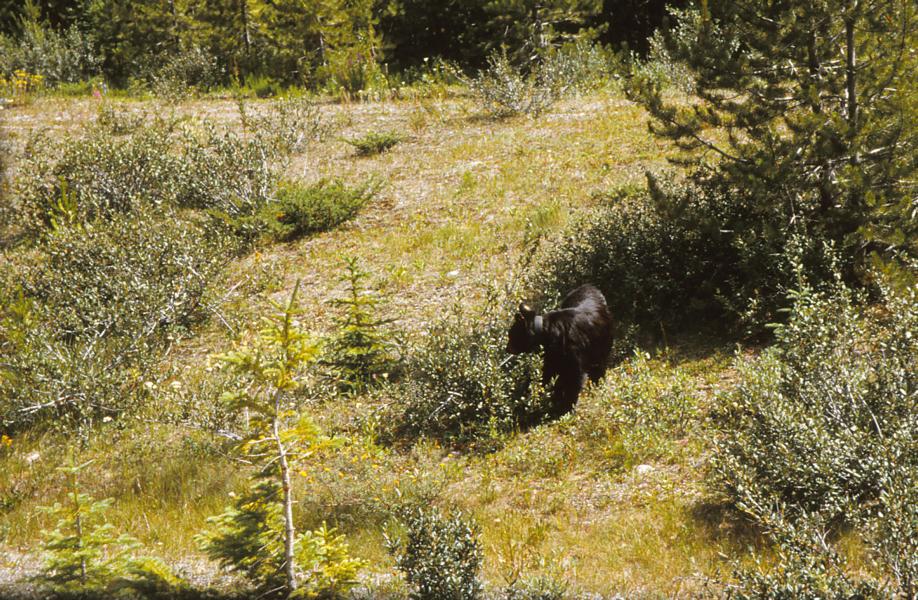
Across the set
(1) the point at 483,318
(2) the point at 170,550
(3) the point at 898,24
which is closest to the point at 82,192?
(1) the point at 483,318

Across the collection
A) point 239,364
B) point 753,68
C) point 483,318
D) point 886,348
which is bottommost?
point 483,318

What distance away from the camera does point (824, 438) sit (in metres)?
4.38

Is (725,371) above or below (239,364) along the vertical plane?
below

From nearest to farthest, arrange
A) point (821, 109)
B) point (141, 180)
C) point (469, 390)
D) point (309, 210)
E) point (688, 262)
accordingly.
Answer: point (469, 390)
point (821, 109)
point (688, 262)
point (309, 210)
point (141, 180)

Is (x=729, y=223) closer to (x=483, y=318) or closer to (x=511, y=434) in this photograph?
(x=483, y=318)

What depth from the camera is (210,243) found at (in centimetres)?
946

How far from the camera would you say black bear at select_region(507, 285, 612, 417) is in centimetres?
625

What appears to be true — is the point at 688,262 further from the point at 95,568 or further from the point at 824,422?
the point at 95,568

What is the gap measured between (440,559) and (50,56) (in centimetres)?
2153

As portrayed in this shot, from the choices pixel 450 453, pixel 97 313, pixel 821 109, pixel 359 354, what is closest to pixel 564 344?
pixel 450 453

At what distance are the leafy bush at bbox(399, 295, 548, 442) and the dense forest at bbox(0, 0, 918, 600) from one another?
0.03 metres

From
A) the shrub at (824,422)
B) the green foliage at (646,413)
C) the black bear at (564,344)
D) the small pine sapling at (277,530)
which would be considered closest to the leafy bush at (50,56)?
the black bear at (564,344)

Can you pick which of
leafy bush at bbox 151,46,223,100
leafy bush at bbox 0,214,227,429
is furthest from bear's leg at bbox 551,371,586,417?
leafy bush at bbox 151,46,223,100

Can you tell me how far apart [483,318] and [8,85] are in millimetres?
15993
